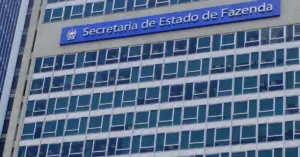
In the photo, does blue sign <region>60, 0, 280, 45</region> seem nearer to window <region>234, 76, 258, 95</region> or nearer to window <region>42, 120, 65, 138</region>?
window <region>234, 76, 258, 95</region>

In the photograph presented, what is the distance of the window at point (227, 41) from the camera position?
79688 mm

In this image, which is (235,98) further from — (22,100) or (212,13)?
(22,100)

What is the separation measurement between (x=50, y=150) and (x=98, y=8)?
16.0 metres

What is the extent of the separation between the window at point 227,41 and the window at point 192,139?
8897 millimetres

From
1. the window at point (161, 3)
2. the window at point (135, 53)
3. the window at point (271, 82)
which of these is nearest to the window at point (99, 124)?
the window at point (135, 53)

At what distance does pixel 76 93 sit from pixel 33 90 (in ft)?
16.8

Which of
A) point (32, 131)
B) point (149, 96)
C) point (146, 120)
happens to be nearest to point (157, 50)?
point (149, 96)

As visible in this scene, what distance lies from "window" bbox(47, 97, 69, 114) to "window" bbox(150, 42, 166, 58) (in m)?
9.55

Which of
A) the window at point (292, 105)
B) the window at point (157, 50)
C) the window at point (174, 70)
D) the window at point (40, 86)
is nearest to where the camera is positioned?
the window at point (292, 105)

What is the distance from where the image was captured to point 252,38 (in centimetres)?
7931

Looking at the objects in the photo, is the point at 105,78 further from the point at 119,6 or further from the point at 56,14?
the point at 56,14

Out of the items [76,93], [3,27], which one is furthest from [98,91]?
[3,27]

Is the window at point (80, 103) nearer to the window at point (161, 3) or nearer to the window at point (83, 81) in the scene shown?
the window at point (83, 81)

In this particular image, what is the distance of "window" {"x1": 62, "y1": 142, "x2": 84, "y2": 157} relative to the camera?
262 feet
